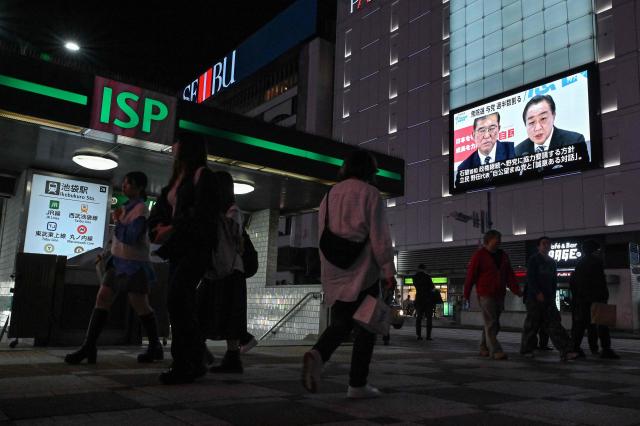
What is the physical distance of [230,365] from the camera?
4.43 meters

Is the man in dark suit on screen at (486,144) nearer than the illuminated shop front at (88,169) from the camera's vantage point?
No

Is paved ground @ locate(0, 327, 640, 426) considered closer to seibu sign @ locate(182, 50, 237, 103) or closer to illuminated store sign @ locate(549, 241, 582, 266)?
illuminated store sign @ locate(549, 241, 582, 266)

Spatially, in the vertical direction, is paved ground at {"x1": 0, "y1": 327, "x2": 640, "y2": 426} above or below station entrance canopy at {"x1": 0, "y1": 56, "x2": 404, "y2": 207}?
below

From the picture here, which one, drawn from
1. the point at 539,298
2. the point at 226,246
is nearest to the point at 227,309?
the point at 226,246

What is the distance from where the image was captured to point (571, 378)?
494 centimetres

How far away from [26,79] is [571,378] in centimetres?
727

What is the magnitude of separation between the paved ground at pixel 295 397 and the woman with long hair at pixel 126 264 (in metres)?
0.26

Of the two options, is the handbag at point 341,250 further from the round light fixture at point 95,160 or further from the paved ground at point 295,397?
the round light fixture at point 95,160

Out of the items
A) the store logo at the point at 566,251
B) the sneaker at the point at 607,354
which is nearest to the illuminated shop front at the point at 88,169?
the sneaker at the point at 607,354

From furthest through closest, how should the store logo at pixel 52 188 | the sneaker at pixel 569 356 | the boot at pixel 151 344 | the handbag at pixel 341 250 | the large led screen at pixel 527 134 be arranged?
1. the large led screen at pixel 527 134
2. the store logo at pixel 52 188
3. the sneaker at pixel 569 356
4. the boot at pixel 151 344
5. the handbag at pixel 341 250

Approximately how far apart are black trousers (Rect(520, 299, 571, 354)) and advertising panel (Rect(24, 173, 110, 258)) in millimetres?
7899

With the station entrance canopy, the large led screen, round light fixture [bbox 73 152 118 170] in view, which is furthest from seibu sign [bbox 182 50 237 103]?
round light fixture [bbox 73 152 118 170]

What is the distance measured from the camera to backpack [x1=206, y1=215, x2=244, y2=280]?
412 cm

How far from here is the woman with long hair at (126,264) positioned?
15.9 feet
